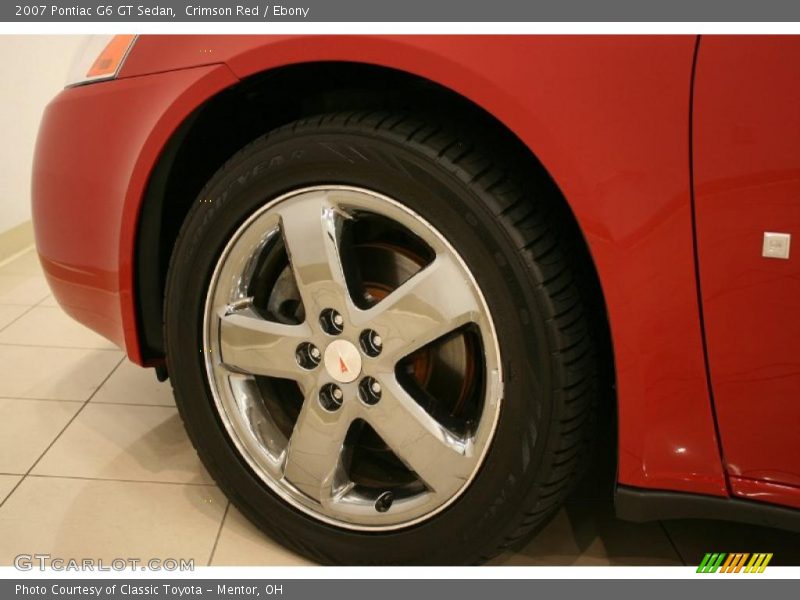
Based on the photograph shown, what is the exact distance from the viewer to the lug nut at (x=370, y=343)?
123 centimetres

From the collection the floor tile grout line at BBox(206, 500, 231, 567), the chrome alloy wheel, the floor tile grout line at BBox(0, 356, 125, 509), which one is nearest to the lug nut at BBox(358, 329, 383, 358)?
the chrome alloy wheel

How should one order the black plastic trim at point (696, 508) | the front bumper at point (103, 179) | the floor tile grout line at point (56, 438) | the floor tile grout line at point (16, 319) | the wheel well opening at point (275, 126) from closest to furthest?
the black plastic trim at point (696, 508) < the wheel well opening at point (275, 126) < the front bumper at point (103, 179) < the floor tile grout line at point (56, 438) < the floor tile grout line at point (16, 319)

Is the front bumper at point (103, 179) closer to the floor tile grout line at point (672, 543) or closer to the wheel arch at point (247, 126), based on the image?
the wheel arch at point (247, 126)

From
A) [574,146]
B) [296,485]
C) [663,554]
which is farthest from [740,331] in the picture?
[296,485]

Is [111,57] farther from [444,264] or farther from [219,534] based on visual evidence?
[219,534]

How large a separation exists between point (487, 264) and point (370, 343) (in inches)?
9.1

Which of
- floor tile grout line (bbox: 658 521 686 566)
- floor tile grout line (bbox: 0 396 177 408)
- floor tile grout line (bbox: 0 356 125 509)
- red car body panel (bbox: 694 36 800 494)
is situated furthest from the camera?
floor tile grout line (bbox: 0 396 177 408)

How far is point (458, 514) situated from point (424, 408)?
0.17 metres

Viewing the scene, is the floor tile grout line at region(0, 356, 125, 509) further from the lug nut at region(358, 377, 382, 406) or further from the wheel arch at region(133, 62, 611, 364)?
the lug nut at region(358, 377, 382, 406)

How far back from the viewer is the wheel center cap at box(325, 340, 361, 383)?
1240mm

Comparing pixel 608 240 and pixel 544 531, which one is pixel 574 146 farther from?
pixel 544 531

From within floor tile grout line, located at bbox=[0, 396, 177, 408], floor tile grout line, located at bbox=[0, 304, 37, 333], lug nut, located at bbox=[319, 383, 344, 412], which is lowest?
floor tile grout line, located at bbox=[0, 304, 37, 333]

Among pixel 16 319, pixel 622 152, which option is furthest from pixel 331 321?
pixel 16 319

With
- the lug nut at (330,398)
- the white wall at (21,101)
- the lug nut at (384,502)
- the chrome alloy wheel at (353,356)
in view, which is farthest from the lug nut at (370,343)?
the white wall at (21,101)
